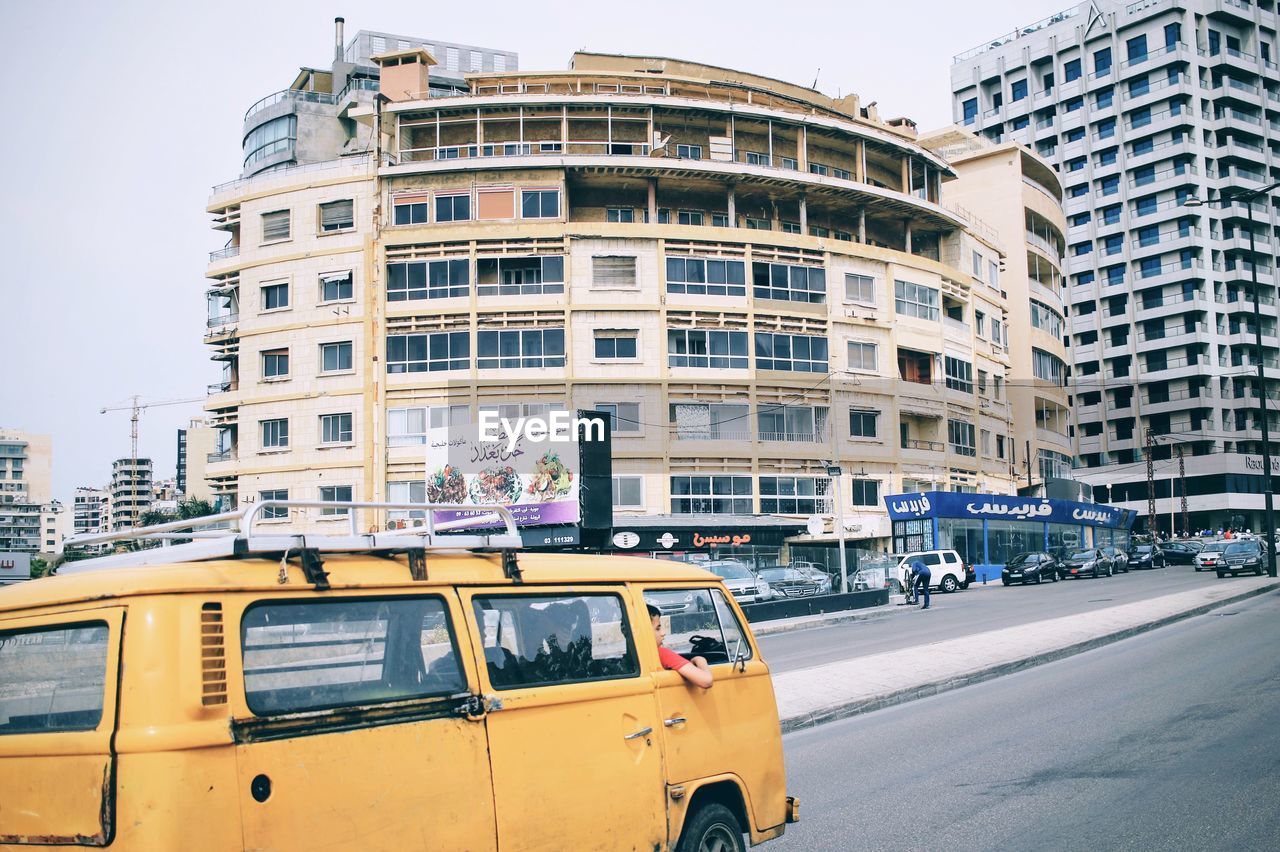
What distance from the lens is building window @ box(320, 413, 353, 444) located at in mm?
50375

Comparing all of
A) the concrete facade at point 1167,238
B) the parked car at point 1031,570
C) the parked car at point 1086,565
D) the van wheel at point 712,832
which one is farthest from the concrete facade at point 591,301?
the concrete facade at point 1167,238

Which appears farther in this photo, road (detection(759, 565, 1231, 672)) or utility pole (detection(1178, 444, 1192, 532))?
utility pole (detection(1178, 444, 1192, 532))

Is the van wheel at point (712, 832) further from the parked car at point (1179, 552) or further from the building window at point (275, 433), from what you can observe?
the parked car at point (1179, 552)

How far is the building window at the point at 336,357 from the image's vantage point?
50.7 meters

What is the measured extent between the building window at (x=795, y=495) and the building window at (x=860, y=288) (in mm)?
9055

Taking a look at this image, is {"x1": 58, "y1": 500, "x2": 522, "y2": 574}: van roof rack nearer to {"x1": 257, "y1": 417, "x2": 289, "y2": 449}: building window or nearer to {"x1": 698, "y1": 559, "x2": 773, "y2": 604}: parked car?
{"x1": 698, "y1": 559, "x2": 773, "y2": 604}: parked car

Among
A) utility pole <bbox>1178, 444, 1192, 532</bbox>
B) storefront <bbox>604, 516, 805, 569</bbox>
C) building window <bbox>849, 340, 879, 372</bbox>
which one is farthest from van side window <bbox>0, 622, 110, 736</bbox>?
utility pole <bbox>1178, 444, 1192, 532</bbox>

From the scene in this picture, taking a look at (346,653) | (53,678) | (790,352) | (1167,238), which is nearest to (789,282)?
(790,352)

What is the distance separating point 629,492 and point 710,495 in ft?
11.9

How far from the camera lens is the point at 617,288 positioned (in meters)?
50.5

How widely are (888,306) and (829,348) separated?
435cm

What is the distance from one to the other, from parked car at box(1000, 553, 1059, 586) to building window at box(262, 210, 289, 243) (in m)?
35.4

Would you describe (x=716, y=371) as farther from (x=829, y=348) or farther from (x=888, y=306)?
(x=888, y=306)

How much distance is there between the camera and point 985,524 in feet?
189
